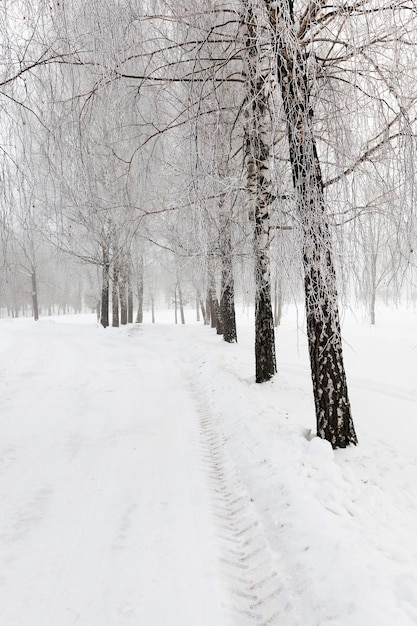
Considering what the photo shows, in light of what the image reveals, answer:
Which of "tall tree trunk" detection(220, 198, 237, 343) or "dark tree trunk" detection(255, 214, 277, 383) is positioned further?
"tall tree trunk" detection(220, 198, 237, 343)

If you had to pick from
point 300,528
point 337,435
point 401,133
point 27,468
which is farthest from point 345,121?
point 27,468

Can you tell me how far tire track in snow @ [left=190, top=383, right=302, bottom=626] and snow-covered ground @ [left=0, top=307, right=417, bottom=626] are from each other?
0.01m

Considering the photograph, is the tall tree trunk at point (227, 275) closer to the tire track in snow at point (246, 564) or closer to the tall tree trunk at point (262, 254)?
the tall tree trunk at point (262, 254)

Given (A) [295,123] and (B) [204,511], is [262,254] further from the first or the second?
(B) [204,511]

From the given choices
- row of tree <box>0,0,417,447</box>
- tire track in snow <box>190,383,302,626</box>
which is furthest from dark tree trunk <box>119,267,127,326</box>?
tire track in snow <box>190,383,302,626</box>

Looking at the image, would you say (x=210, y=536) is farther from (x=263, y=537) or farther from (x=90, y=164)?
(x=90, y=164)

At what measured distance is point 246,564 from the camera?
8.99ft

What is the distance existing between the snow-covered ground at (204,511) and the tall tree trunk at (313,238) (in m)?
0.39

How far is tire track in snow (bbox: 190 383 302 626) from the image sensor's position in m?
2.33

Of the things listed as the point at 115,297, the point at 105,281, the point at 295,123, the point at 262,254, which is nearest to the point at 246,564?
the point at 295,123

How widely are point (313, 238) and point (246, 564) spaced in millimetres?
2706

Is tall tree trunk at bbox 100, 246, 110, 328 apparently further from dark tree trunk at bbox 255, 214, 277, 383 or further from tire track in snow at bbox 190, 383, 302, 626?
tire track in snow at bbox 190, 383, 302, 626

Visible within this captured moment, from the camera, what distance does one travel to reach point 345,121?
387cm

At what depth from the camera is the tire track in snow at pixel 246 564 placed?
2.33 meters
